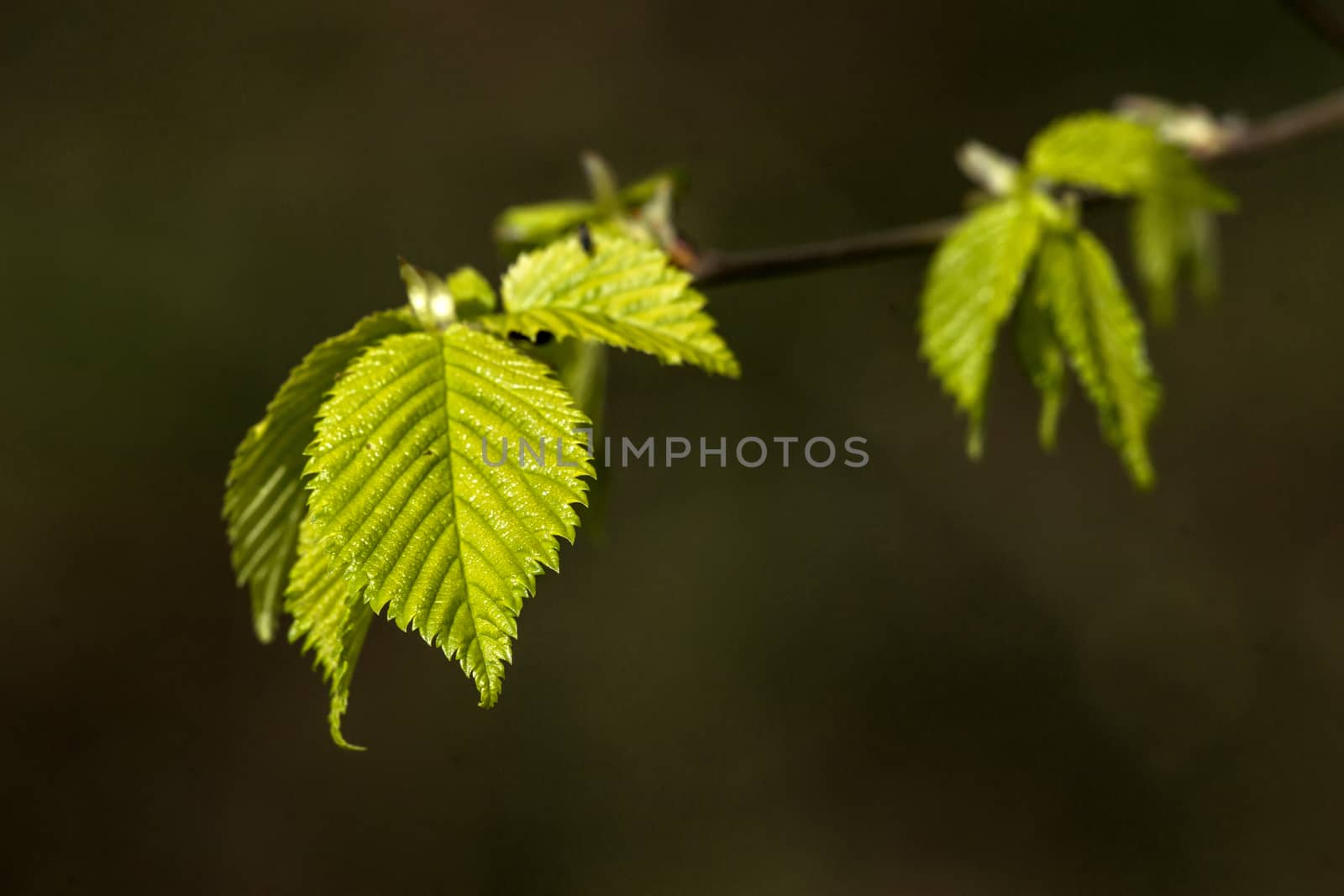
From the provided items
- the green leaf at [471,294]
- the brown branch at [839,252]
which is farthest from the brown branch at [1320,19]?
the green leaf at [471,294]

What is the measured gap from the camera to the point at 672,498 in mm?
3672

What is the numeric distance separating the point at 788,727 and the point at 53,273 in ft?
9.64

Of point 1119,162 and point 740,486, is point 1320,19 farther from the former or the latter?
point 740,486

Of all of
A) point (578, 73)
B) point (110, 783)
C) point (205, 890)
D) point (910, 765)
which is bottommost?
point (205, 890)

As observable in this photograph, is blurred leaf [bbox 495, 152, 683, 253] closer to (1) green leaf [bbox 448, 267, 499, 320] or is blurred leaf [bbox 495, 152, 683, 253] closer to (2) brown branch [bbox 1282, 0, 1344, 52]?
(1) green leaf [bbox 448, 267, 499, 320]

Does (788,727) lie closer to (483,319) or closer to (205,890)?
(205,890)

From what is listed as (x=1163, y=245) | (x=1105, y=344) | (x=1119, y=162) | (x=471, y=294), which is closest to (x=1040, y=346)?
(x=1105, y=344)

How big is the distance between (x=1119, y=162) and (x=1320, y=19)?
43cm

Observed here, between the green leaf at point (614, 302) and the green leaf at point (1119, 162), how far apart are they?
19.8 inches

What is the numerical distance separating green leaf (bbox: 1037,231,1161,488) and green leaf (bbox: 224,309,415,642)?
0.64 m

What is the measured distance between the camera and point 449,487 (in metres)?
0.74

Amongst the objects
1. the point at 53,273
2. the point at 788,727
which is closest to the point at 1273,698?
the point at 788,727

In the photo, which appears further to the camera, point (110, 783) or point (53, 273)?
point (53, 273)

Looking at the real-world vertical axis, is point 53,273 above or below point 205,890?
above
